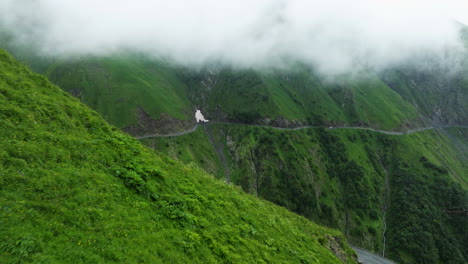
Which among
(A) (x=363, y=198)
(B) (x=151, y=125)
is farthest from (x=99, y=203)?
(A) (x=363, y=198)

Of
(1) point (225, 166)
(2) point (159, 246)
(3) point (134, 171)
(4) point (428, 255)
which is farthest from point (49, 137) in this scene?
(4) point (428, 255)

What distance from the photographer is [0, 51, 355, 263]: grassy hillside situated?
11.7 meters

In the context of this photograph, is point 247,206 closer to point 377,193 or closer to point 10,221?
point 10,221

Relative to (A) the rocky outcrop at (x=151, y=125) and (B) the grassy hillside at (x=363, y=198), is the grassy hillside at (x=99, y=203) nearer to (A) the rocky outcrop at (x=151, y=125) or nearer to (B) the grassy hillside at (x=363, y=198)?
(B) the grassy hillside at (x=363, y=198)

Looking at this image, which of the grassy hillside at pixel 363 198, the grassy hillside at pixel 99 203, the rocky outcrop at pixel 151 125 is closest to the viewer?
the grassy hillside at pixel 99 203

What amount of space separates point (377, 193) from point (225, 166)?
5059 inches

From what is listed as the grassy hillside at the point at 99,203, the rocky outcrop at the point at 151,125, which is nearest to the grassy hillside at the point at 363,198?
the rocky outcrop at the point at 151,125

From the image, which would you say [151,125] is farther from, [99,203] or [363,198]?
[363,198]

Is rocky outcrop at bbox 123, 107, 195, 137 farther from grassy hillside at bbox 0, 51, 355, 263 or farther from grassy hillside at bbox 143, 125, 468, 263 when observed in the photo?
grassy hillside at bbox 0, 51, 355, 263

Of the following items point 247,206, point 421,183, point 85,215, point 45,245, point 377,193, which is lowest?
point 45,245

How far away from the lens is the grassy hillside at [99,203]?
11.7 m

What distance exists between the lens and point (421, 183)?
193375 millimetres

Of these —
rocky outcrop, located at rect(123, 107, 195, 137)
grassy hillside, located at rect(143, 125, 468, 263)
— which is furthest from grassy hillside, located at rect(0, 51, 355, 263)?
rocky outcrop, located at rect(123, 107, 195, 137)

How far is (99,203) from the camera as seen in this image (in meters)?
14.8
